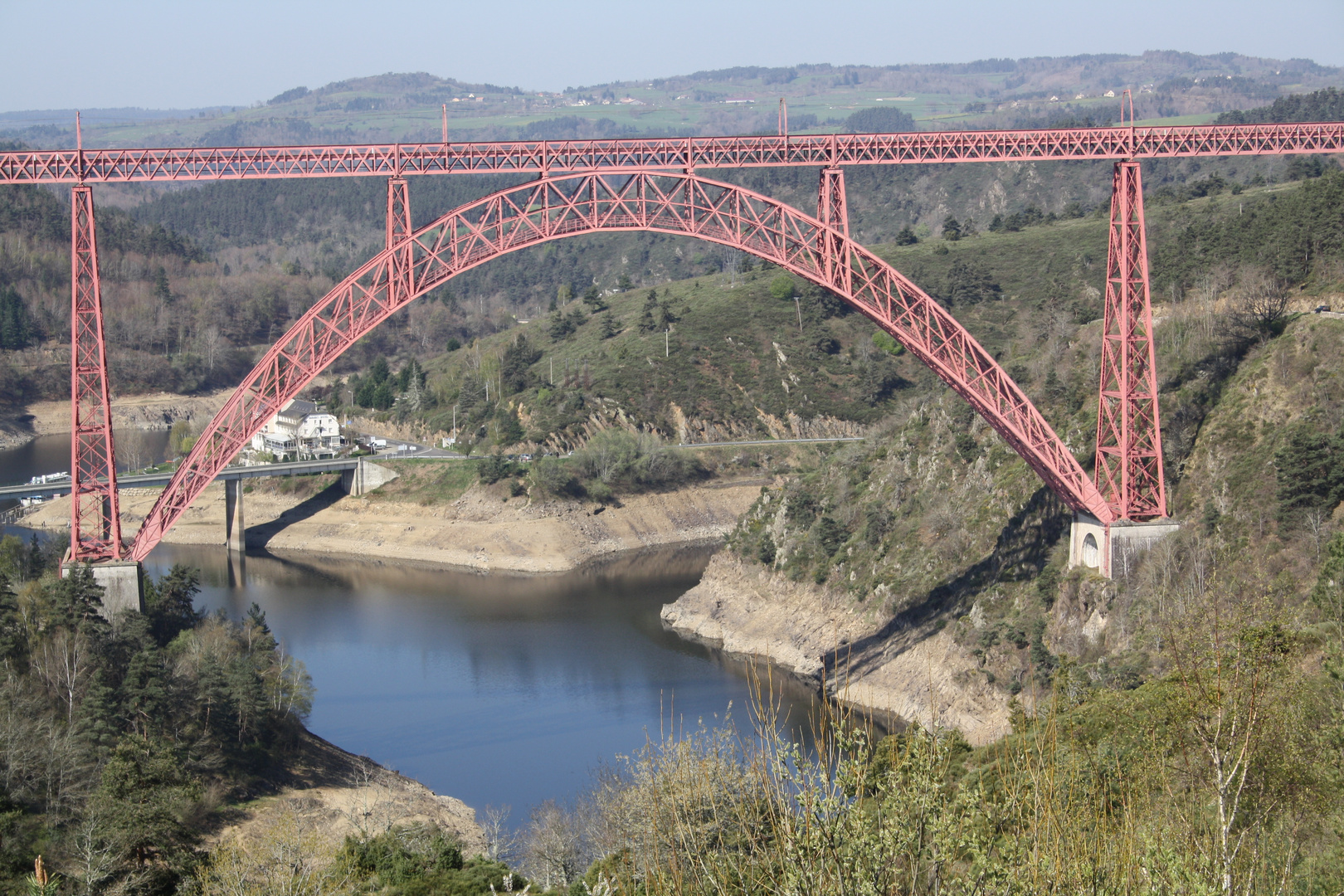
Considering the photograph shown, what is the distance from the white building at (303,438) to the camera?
8306 cm

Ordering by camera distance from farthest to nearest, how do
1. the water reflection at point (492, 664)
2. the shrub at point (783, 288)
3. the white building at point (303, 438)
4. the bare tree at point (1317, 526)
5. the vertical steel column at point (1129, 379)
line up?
the shrub at point (783, 288) → the white building at point (303, 438) → the water reflection at point (492, 664) → the vertical steel column at point (1129, 379) → the bare tree at point (1317, 526)

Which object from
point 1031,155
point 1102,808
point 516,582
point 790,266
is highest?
point 1031,155

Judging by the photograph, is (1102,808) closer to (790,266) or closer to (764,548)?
(790,266)

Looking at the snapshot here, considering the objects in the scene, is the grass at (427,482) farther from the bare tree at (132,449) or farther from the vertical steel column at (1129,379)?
the vertical steel column at (1129,379)

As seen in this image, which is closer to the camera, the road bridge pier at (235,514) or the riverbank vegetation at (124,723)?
the riverbank vegetation at (124,723)

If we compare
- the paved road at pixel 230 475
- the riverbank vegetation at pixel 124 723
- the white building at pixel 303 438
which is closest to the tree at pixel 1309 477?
the riverbank vegetation at pixel 124 723

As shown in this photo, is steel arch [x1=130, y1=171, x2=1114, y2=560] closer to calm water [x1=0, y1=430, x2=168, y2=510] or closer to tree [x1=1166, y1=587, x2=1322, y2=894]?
tree [x1=1166, y1=587, x2=1322, y2=894]

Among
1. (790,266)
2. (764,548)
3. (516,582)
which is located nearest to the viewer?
(790,266)

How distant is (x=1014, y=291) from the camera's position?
8462 centimetres

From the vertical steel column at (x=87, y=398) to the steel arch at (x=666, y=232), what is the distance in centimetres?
132

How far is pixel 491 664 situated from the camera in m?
50.4

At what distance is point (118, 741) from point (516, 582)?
36.0 m

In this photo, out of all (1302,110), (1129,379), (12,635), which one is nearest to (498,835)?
(12,635)

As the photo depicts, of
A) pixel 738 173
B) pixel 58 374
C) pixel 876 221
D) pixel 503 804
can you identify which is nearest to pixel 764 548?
pixel 503 804
